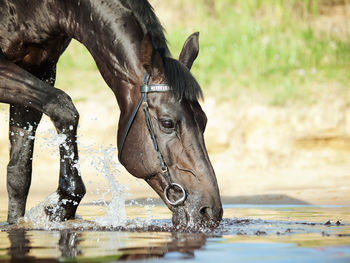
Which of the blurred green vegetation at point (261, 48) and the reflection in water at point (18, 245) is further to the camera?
the blurred green vegetation at point (261, 48)

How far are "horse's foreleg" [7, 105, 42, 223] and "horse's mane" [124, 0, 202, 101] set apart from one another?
1.28m

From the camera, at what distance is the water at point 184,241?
10.5ft

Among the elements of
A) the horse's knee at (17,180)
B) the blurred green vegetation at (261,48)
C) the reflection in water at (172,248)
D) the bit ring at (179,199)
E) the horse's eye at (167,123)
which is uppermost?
the blurred green vegetation at (261,48)

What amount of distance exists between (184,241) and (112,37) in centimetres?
146

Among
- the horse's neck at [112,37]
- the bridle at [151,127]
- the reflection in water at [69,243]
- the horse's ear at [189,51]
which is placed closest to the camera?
the reflection in water at [69,243]

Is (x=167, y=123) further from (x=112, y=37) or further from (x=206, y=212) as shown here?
(x=112, y=37)

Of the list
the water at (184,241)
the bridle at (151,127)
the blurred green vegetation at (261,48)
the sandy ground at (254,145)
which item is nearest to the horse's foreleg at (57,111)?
the water at (184,241)

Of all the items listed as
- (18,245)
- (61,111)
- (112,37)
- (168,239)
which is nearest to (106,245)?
(168,239)

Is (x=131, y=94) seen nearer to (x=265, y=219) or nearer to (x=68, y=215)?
(x=68, y=215)

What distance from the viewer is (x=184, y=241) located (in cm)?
368

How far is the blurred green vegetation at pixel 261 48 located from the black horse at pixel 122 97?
4.16m

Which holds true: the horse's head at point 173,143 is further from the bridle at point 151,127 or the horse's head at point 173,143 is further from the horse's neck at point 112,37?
the horse's neck at point 112,37

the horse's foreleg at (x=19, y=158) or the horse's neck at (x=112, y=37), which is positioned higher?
the horse's neck at (x=112, y=37)

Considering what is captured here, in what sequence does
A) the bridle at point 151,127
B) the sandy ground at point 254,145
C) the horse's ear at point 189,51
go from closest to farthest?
1. the bridle at point 151,127
2. the horse's ear at point 189,51
3. the sandy ground at point 254,145
